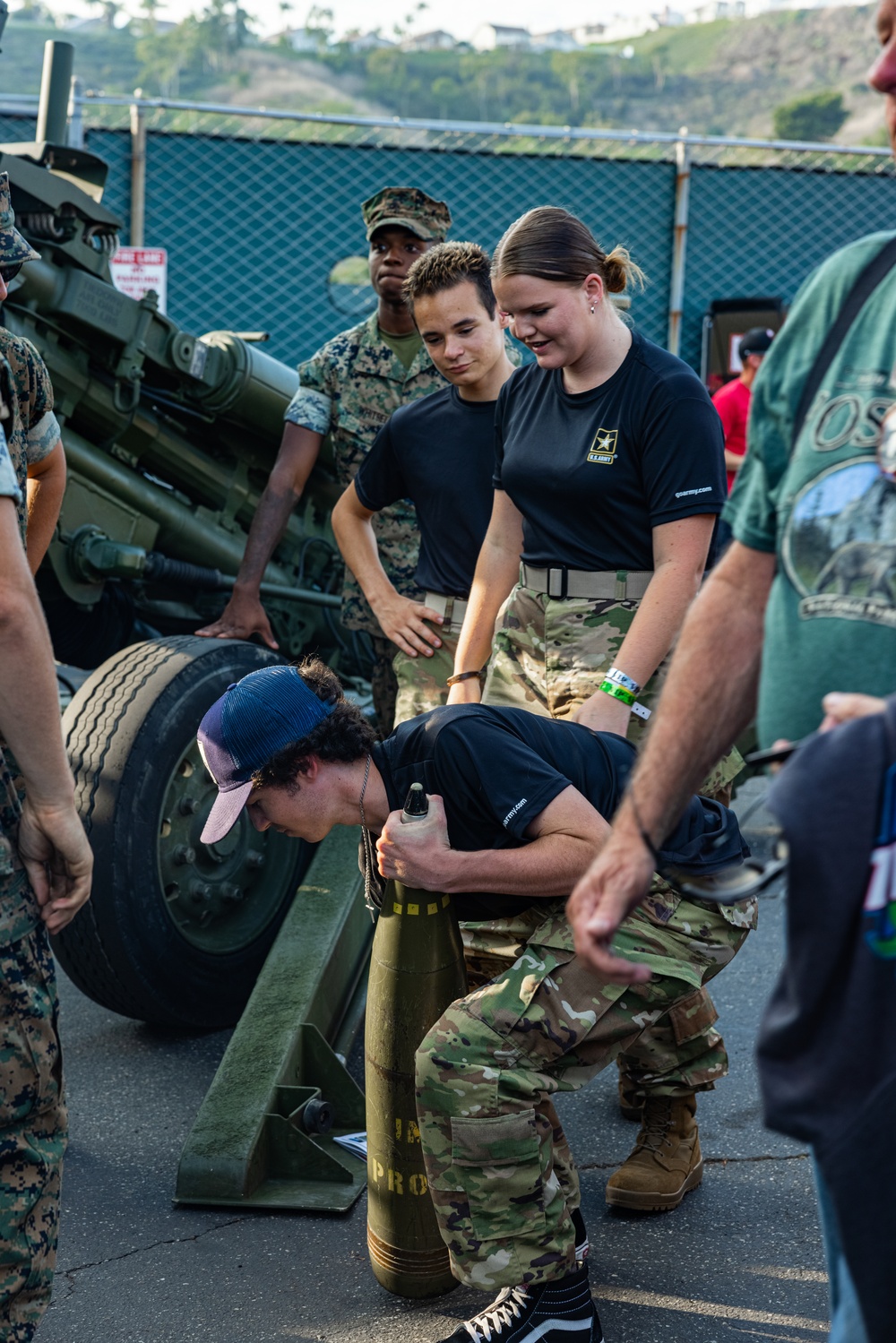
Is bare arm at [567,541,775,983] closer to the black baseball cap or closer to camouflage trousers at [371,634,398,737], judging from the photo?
camouflage trousers at [371,634,398,737]

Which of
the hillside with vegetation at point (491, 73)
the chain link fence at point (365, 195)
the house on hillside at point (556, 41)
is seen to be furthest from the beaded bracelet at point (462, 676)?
the house on hillside at point (556, 41)

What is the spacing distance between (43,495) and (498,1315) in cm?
176

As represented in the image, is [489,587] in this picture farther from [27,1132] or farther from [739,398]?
[739,398]

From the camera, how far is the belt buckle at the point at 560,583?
305cm

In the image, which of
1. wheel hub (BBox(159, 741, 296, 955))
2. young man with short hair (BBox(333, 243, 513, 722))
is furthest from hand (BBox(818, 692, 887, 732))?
wheel hub (BBox(159, 741, 296, 955))

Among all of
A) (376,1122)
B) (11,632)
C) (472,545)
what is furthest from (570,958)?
(472,545)

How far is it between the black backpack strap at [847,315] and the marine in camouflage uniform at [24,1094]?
3.38 ft

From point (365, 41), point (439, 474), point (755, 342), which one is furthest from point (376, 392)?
point (365, 41)

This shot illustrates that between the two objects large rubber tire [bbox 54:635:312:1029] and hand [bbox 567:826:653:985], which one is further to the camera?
large rubber tire [bbox 54:635:312:1029]

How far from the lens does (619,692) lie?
288 cm

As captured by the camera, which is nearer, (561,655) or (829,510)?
(829,510)

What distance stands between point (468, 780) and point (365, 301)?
20.1 feet

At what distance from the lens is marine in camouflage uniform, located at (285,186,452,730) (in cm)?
437

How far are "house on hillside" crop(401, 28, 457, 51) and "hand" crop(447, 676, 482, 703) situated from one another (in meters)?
91.7
